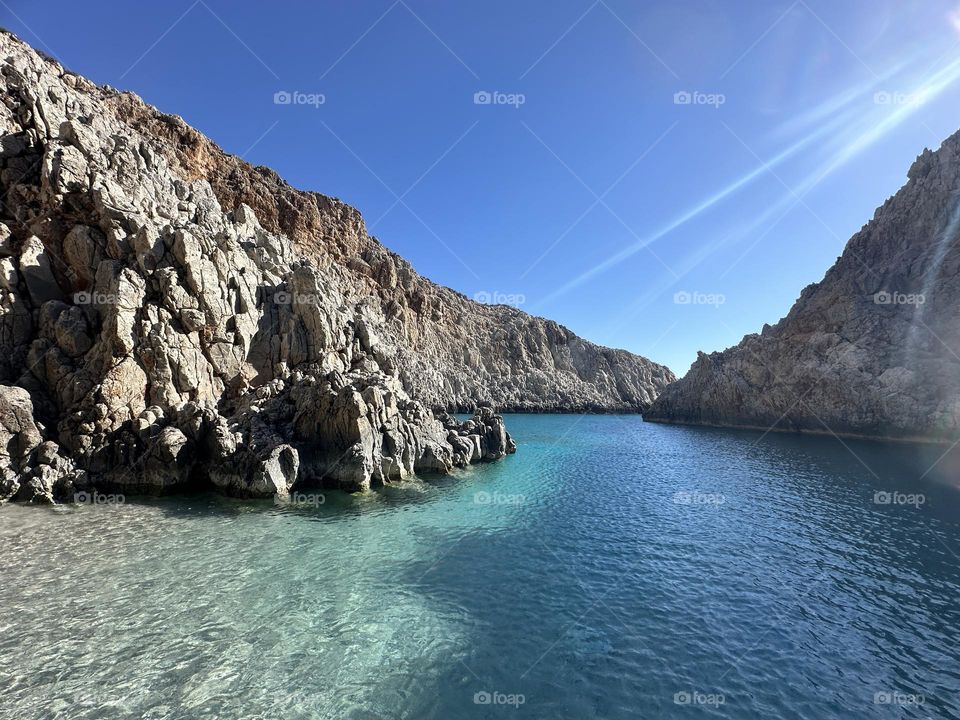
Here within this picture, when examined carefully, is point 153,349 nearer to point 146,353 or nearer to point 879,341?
point 146,353

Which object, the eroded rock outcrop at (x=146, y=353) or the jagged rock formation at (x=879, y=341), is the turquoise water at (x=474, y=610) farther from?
the jagged rock formation at (x=879, y=341)

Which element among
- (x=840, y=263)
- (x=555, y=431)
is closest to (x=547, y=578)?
(x=555, y=431)

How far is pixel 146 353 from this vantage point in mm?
30797

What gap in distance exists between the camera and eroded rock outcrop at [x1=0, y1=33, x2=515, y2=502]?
27672 millimetres

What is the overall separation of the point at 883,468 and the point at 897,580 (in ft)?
111

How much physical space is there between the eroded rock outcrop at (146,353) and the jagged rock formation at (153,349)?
0.12m

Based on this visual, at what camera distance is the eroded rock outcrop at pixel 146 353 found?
27.7 m

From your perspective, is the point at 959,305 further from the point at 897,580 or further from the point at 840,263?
the point at 897,580

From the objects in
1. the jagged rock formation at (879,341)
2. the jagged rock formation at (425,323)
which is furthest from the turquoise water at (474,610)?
the jagged rock formation at (879,341)

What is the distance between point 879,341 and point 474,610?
290 feet

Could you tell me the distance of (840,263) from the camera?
82.9 m

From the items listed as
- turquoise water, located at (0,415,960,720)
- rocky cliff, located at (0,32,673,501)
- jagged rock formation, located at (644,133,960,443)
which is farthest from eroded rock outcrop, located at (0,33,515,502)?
jagged rock formation, located at (644,133,960,443)

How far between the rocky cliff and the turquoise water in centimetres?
376

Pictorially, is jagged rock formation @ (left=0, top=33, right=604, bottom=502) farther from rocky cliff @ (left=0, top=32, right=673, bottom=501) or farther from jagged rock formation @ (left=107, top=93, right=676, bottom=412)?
jagged rock formation @ (left=107, top=93, right=676, bottom=412)
